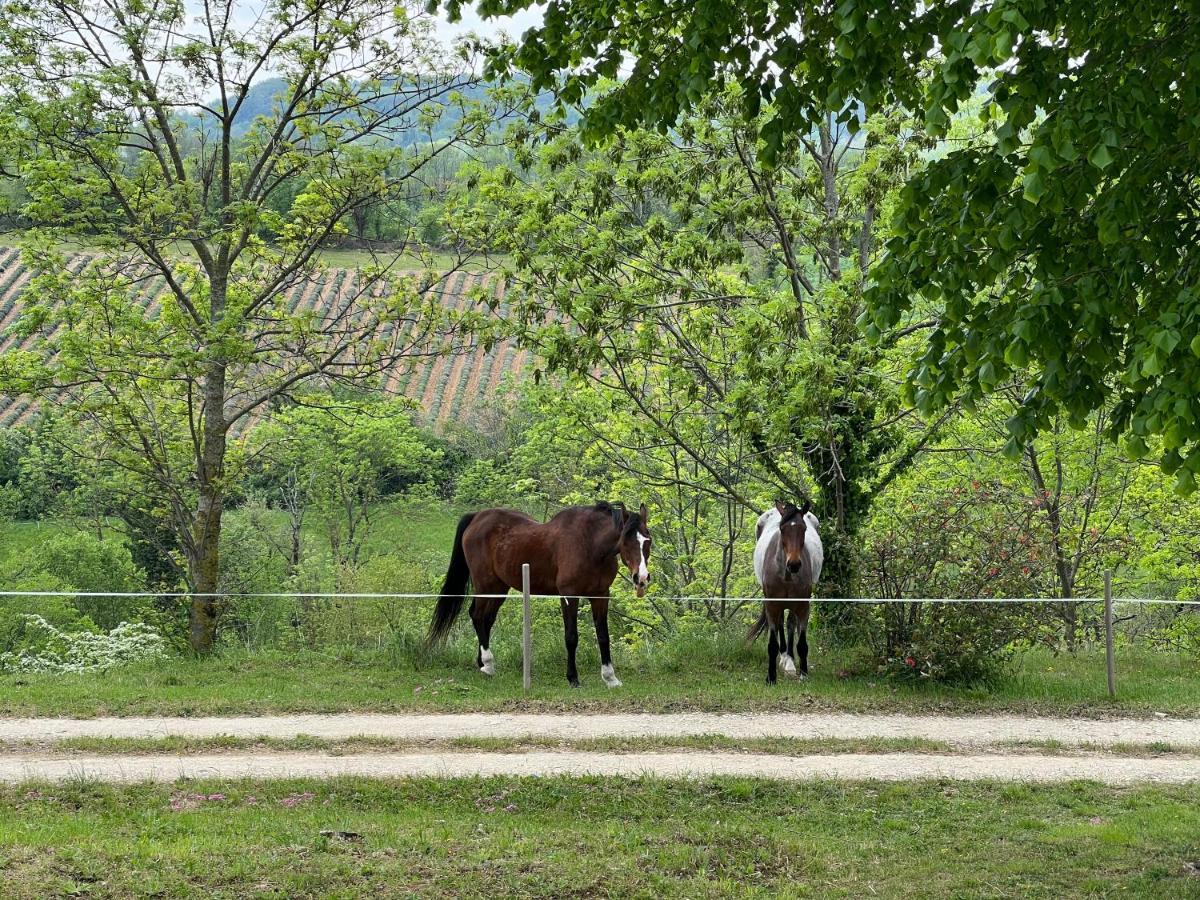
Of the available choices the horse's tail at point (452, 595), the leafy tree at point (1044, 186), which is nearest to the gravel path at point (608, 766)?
the leafy tree at point (1044, 186)

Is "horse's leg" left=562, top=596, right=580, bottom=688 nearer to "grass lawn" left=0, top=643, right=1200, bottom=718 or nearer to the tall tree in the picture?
"grass lawn" left=0, top=643, right=1200, bottom=718

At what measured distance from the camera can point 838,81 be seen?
247 inches

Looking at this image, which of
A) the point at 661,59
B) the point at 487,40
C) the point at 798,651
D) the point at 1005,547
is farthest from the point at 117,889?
the point at 487,40

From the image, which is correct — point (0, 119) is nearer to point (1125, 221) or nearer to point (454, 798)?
point (454, 798)

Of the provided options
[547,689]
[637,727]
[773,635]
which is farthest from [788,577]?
[637,727]

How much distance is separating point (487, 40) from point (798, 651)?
9.83 metres

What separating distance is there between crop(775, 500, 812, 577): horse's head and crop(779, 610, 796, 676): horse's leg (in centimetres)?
111

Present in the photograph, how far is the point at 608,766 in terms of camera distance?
9.74 metres

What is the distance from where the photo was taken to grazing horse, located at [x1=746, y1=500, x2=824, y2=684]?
13.2 metres

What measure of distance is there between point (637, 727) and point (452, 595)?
4.39 m

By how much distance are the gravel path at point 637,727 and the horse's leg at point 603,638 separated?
1.78m

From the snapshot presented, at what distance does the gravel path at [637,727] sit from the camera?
11.0 m

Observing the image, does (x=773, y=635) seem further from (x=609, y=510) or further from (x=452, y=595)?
(x=452, y=595)

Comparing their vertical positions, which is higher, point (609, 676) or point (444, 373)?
point (444, 373)
